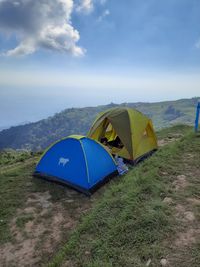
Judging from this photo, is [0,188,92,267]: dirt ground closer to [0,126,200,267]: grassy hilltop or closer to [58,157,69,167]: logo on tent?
[0,126,200,267]: grassy hilltop

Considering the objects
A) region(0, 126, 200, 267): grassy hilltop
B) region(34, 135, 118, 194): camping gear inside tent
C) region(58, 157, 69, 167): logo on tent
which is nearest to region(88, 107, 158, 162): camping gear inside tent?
region(34, 135, 118, 194): camping gear inside tent

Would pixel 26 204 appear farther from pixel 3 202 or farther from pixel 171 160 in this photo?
pixel 171 160

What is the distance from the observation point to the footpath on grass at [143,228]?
450cm

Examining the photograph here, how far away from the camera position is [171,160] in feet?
31.6

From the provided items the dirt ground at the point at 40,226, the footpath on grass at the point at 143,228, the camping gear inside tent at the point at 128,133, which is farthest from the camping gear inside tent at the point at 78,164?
the camping gear inside tent at the point at 128,133

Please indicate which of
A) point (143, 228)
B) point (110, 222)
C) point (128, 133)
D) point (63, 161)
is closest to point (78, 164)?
point (63, 161)

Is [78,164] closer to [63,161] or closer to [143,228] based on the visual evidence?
[63,161]

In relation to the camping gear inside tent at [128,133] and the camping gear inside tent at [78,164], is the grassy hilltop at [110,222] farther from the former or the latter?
the camping gear inside tent at [128,133]

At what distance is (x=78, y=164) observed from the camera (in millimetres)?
8844

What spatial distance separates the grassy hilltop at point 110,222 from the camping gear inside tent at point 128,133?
2.11 m

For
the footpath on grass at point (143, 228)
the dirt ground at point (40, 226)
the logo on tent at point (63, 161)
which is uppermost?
the logo on tent at point (63, 161)

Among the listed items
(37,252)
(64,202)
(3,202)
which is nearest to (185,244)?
(37,252)

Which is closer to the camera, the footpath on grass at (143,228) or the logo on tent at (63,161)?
the footpath on grass at (143,228)

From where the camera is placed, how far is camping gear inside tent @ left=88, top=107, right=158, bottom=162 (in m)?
11.4
